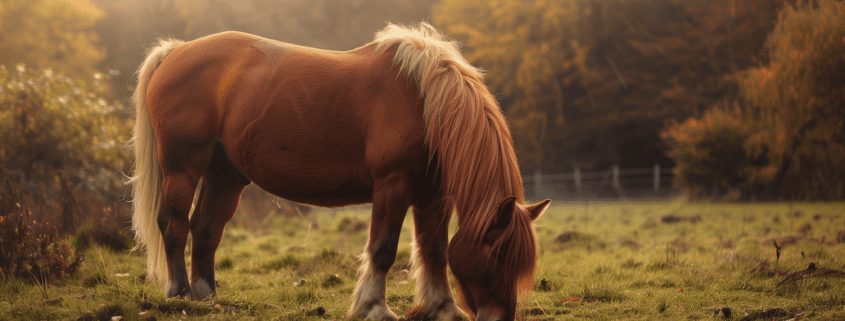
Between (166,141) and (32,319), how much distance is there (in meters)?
1.50

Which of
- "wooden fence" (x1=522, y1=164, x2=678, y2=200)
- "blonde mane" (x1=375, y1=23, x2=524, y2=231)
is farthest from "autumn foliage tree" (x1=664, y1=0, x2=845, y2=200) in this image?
"blonde mane" (x1=375, y1=23, x2=524, y2=231)

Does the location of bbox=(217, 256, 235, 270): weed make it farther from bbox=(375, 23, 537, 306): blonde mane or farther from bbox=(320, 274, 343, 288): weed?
bbox=(375, 23, 537, 306): blonde mane

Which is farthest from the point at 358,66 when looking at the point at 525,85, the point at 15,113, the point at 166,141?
the point at 525,85

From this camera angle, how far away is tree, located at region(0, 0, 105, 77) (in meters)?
28.4

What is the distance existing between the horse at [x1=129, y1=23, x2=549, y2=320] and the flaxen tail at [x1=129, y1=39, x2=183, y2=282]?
0.01 metres

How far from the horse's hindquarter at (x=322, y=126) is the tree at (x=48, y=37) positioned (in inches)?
1153

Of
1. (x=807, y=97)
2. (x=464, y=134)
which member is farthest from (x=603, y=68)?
(x=464, y=134)

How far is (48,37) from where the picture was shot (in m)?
30.2

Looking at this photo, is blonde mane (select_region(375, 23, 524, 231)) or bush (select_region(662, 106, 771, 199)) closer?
blonde mane (select_region(375, 23, 524, 231))

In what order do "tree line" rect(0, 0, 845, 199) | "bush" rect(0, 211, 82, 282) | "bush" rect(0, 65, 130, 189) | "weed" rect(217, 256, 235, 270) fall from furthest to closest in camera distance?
"tree line" rect(0, 0, 845, 199) < "bush" rect(0, 65, 130, 189) < "weed" rect(217, 256, 235, 270) < "bush" rect(0, 211, 82, 282)

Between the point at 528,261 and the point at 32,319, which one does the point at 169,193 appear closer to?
the point at 32,319

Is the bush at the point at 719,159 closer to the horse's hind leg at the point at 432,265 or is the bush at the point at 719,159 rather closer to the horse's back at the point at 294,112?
the horse's hind leg at the point at 432,265

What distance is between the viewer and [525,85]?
2809cm

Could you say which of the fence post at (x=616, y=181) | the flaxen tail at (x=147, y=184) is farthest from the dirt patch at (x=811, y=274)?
the fence post at (x=616, y=181)
